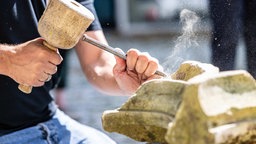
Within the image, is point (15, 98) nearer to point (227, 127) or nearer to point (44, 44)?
point (44, 44)

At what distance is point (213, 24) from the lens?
2891 mm

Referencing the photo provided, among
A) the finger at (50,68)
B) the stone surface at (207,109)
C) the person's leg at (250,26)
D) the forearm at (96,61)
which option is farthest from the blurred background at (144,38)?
the stone surface at (207,109)

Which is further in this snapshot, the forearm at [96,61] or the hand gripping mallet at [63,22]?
the forearm at [96,61]

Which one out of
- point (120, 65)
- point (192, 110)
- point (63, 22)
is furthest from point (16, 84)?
point (192, 110)

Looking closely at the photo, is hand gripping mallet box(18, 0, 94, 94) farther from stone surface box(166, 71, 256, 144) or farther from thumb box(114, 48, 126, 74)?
stone surface box(166, 71, 256, 144)

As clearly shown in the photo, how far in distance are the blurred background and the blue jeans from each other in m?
0.40

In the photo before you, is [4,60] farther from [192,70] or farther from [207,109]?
[207,109]

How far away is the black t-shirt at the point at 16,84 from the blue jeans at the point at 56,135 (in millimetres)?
50

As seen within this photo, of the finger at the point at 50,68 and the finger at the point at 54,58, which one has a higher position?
the finger at the point at 54,58

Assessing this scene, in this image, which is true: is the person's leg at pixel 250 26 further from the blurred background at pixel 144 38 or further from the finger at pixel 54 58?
the finger at pixel 54 58

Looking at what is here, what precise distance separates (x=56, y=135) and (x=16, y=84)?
0.25 metres

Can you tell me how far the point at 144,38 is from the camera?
11.1 metres

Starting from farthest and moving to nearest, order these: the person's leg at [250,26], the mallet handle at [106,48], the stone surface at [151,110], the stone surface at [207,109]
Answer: the person's leg at [250,26]
the mallet handle at [106,48]
the stone surface at [151,110]
the stone surface at [207,109]

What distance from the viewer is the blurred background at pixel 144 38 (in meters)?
2.48
